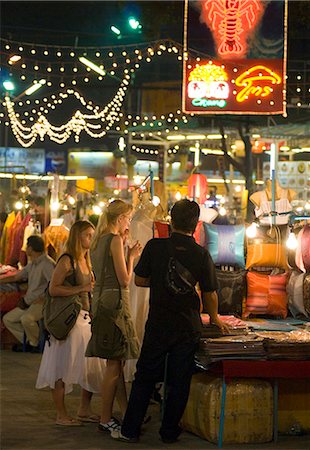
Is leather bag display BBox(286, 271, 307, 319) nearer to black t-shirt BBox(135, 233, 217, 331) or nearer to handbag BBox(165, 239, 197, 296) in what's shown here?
black t-shirt BBox(135, 233, 217, 331)

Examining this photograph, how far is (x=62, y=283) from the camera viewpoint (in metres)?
8.42

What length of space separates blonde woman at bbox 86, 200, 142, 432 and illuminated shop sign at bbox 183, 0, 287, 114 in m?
6.07

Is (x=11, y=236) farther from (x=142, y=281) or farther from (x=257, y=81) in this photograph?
(x=142, y=281)

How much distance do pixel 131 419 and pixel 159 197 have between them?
4.72m

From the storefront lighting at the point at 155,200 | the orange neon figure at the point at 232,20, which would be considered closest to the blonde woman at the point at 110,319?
the storefront lighting at the point at 155,200

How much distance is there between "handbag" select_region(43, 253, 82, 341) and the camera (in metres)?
8.41

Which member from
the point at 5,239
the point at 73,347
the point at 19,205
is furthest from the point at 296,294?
the point at 19,205

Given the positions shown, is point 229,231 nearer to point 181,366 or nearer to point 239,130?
point 181,366

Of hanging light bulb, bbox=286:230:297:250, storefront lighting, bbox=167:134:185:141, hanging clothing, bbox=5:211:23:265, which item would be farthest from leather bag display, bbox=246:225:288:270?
Answer: storefront lighting, bbox=167:134:185:141

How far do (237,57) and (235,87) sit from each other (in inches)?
19.8

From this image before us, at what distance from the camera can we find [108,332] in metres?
7.94

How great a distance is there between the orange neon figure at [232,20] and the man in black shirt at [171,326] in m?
6.85

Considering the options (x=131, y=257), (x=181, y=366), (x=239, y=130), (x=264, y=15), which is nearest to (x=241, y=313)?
(x=131, y=257)

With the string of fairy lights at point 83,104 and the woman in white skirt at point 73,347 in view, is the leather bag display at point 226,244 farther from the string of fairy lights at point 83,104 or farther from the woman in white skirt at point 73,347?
the string of fairy lights at point 83,104
